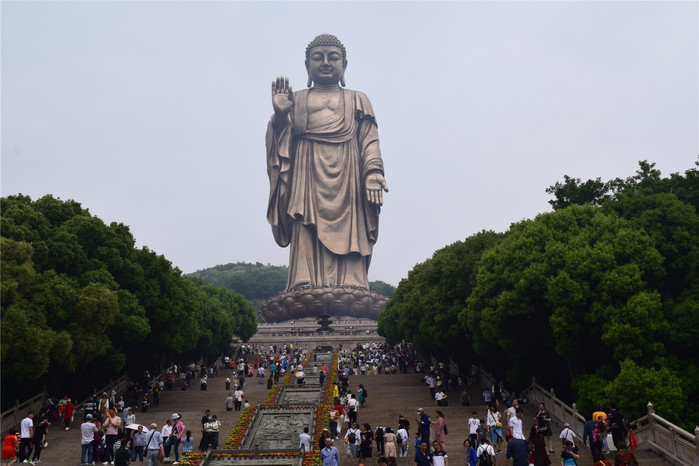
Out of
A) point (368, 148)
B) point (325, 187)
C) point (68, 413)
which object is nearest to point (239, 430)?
point (68, 413)

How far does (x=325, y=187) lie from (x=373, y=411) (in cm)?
3040

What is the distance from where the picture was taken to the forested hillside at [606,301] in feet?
47.8

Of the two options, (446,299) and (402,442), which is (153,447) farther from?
(446,299)

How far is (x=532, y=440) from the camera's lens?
967 centimetres

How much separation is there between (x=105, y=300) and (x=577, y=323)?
10.8 metres

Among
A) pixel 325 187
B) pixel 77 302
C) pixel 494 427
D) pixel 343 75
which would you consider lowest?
pixel 494 427

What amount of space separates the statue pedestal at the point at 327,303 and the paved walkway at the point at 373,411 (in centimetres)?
1776

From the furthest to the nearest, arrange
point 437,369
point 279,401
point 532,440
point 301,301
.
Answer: point 301,301 → point 437,369 → point 279,401 → point 532,440

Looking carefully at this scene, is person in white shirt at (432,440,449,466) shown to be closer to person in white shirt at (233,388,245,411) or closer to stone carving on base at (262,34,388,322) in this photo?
person in white shirt at (233,388,245,411)

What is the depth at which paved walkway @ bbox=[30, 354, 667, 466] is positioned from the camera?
12984 mm

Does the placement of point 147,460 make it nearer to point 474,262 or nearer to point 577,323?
point 577,323

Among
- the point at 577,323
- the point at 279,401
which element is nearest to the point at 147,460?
the point at 279,401

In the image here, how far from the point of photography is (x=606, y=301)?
15.3 m

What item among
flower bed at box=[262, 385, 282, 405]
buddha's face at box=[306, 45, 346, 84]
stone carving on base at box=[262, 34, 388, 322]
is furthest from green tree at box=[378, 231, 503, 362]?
buddha's face at box=[306, 45, 346, 84]
